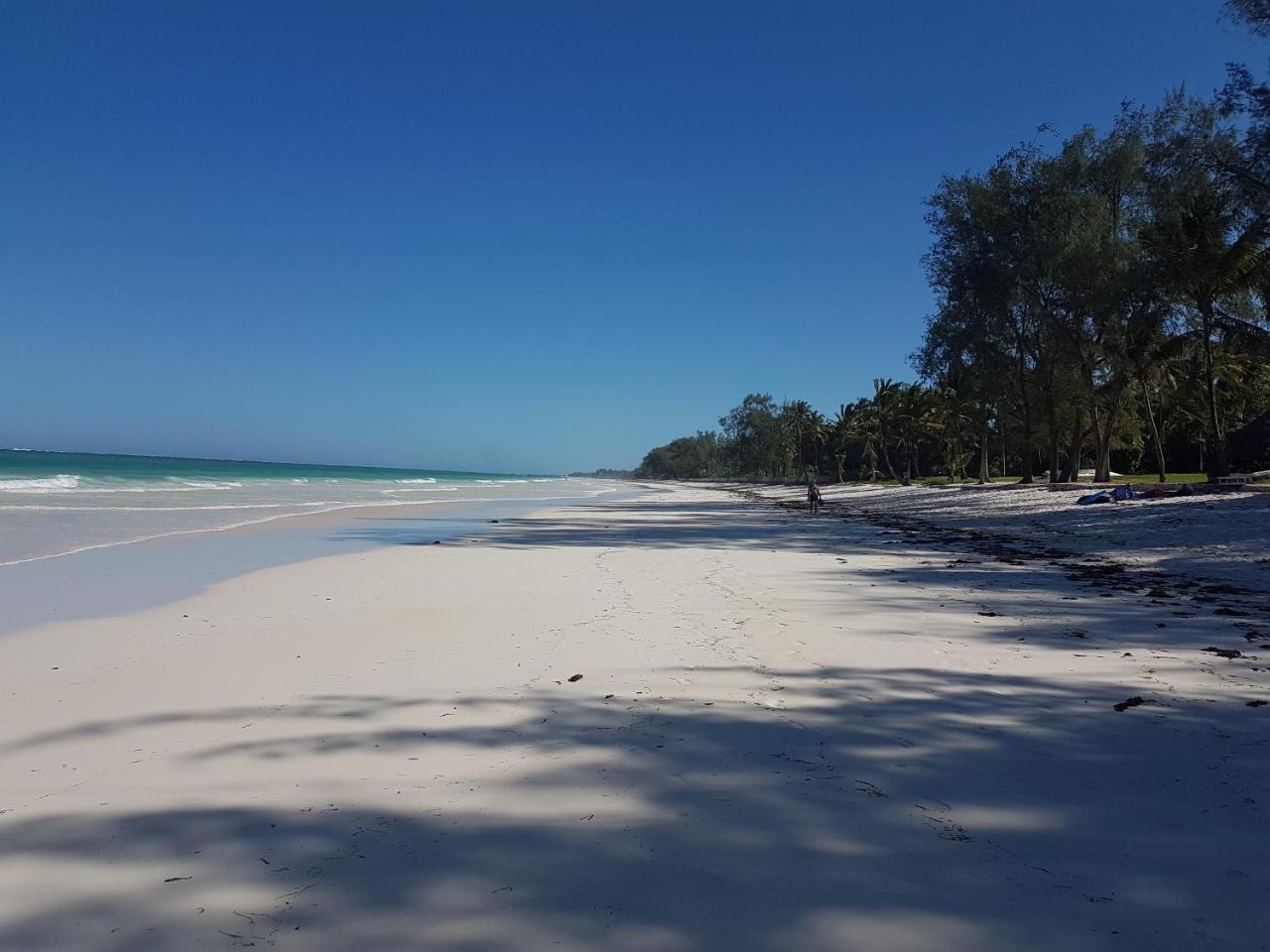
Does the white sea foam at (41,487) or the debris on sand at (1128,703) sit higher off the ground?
the white sea foam at (41,487)

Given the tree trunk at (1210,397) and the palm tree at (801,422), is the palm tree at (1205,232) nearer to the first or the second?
the tree trunk at (1210,397)

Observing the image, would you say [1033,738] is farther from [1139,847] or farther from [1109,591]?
[1109,591]

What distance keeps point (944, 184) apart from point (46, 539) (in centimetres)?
3277

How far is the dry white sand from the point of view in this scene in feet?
8.33

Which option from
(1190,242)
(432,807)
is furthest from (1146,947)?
(1190,242)

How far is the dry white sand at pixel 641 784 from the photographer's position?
254 cm

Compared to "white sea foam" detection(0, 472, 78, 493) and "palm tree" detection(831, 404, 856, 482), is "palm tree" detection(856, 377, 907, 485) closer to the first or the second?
"palm tree" detection(831, 404, 856, 482)

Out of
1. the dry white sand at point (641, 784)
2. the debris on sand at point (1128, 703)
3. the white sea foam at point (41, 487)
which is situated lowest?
the dry white sand at point (641, 784)

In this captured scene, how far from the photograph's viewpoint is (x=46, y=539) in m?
16.1

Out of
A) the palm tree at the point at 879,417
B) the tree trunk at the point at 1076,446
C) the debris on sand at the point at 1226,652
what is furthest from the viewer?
the palm tree at the point at 879,417

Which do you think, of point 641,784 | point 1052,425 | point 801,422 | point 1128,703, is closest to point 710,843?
point 641,784

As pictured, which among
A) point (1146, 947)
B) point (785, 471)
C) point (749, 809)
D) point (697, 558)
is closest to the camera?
point (1146, 947)

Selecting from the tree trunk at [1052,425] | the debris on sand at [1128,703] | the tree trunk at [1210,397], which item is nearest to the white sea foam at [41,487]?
the debris on sand at [1128,703]

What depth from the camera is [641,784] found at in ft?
11.8
